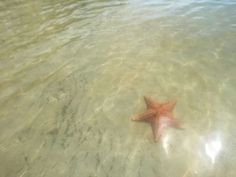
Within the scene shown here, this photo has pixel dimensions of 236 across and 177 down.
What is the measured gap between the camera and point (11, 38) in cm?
846

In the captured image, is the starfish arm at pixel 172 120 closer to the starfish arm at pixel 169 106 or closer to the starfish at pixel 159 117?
the starfish at pixel 159 117

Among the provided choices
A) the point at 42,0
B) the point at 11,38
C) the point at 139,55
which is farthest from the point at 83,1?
the point at 139,55

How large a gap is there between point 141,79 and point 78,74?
155cm

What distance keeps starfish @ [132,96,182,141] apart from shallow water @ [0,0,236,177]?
0.48 feet

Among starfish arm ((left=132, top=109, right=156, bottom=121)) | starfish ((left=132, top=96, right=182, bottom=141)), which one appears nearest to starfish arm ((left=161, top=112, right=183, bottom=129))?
starfish ((left=132, top=96, right=182, bottom=141))

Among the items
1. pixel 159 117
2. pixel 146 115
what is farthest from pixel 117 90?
pixel 159 117

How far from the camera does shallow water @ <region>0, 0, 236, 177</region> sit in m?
4.66

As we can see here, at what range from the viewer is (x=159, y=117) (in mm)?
4930

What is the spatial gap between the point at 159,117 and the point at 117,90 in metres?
1.54

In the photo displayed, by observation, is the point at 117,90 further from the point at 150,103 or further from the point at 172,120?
the point at 172,120

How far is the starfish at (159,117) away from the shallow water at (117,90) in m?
0.15

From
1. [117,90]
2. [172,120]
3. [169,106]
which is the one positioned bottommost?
[117,90]

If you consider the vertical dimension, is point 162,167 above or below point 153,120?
below

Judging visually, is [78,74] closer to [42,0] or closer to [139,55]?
[139,55]
